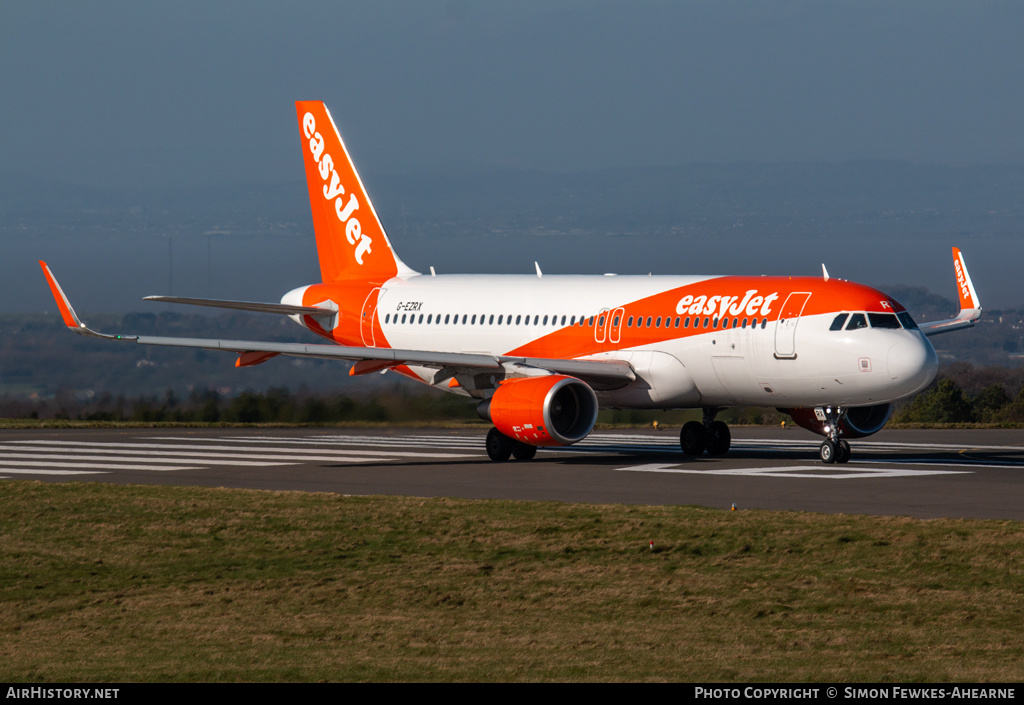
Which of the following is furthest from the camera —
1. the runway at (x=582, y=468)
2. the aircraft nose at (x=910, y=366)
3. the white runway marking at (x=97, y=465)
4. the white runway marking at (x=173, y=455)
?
the white runway marking at (x=173, y=455)

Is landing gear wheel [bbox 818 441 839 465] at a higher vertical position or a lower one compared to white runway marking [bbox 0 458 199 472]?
higher

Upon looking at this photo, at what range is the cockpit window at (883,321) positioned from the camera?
81.7 ft

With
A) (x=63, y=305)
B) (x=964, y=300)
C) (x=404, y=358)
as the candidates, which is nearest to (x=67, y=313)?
(x=63, y=305)

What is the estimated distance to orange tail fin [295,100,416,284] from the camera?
115 feet

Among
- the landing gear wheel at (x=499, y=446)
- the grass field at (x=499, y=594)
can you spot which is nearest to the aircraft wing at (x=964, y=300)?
the landing gear wheel at (x=499, y=446)

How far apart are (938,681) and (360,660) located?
4289mm

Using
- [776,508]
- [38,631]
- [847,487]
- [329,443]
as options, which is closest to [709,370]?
[847,487]

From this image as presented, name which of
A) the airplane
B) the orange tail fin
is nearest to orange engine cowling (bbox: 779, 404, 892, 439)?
the airplane

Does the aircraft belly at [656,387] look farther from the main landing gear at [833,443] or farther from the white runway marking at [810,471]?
the main landing gear at [833,443]

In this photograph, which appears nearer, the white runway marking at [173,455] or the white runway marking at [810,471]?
the white runway marking at [810,471]

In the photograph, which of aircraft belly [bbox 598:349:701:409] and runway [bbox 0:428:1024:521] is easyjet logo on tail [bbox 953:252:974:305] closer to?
runway [bbox 0:428:1024:521]

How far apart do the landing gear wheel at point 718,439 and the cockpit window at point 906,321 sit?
507 centimetres

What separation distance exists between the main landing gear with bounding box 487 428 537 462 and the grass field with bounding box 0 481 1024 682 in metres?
8.38

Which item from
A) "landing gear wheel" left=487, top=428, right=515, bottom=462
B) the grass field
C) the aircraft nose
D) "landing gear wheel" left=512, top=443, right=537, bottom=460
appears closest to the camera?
the grass field
